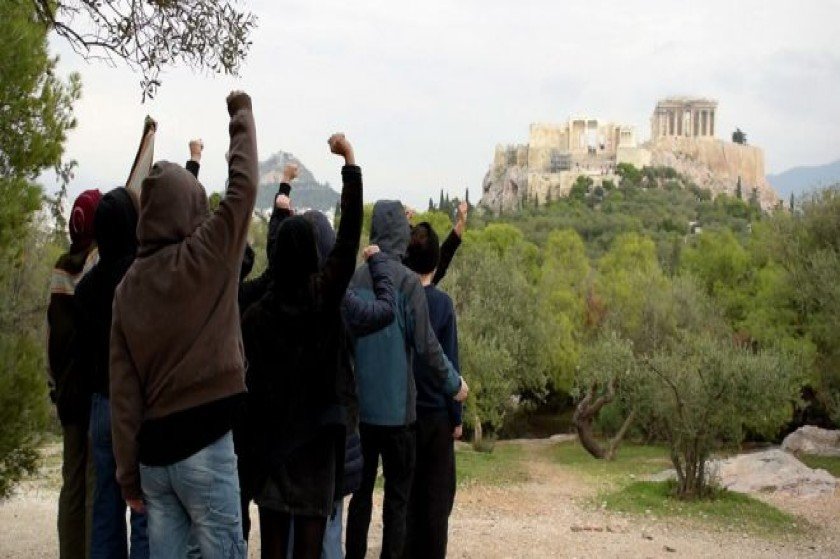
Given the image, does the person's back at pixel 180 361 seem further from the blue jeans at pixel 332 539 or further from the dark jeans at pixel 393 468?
the dark jeans at pixel 393 468

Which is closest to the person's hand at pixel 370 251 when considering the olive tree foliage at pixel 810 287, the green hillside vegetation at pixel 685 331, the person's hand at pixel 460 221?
the person's hand at pixel 460 221

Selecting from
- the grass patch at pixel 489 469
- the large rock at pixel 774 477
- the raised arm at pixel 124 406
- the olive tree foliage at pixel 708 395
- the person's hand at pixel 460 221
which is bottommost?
the grass patch at pixel 489 469

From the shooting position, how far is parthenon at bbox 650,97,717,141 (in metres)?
171

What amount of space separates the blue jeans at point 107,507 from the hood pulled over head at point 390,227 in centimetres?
179

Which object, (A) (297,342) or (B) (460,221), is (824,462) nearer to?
(B) (460,221)

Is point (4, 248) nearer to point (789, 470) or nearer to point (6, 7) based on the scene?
point (6, 7)

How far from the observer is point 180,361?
3406mm

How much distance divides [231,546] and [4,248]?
12.5 ft

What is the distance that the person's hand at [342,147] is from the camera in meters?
4.41

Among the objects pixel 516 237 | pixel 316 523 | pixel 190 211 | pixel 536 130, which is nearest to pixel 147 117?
pixel 190 211

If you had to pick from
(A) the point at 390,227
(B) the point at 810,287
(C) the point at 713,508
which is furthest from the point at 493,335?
(A) the point at 390,227

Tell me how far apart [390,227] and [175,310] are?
2283mm

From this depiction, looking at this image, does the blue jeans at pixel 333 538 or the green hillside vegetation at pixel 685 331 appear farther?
the green hillside vegetation at pixel 685 331

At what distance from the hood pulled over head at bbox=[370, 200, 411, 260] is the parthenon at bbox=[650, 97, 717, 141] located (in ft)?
551
